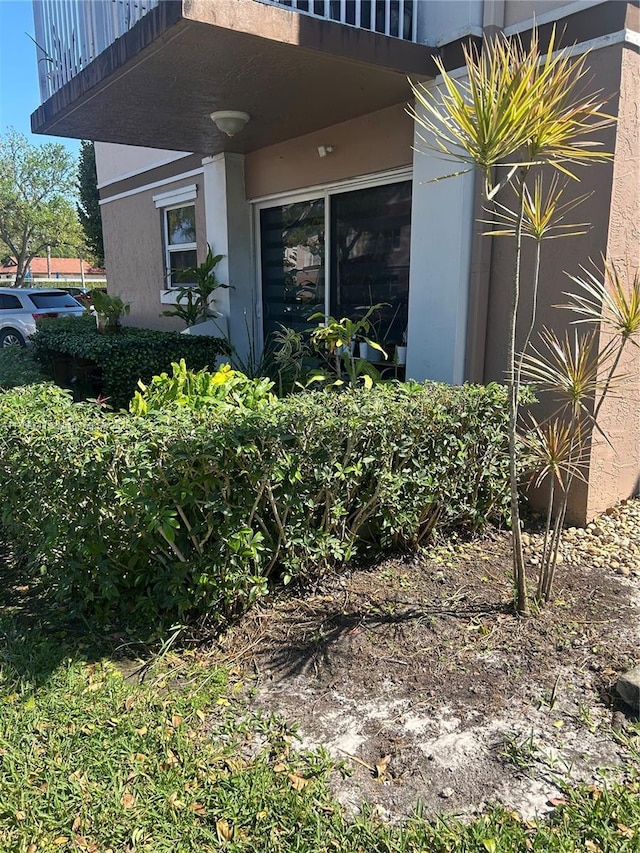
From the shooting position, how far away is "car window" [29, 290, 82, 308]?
625 inches

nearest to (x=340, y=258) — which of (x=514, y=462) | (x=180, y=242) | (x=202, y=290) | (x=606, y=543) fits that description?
(x=202, y=290)

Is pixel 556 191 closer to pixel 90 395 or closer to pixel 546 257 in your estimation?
pixel 546 257

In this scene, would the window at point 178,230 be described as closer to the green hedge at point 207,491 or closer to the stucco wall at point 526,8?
the stucco wall at point 526,8

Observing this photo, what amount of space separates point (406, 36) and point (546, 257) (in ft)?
7.31

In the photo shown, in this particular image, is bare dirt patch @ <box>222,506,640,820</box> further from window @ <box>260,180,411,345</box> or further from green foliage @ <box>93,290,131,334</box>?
green foliage @ <box>93,290,131,334</box>

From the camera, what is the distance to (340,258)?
6613 mm

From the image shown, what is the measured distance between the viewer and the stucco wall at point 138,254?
384 inches

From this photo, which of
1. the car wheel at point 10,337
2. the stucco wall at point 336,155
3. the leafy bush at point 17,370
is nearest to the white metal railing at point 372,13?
the stucco wall at point 336,155

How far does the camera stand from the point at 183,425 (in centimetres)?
290

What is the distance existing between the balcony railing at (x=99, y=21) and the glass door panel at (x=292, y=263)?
6.85 ft

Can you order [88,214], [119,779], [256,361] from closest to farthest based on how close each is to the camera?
[119,779]
[256,361]
[88,214]

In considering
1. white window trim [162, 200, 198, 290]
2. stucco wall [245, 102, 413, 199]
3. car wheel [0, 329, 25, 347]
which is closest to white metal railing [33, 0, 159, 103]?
stucco wall [245, 102, 413, 199]

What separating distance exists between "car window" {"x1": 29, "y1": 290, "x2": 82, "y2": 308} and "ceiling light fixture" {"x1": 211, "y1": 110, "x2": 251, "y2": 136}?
451 inches

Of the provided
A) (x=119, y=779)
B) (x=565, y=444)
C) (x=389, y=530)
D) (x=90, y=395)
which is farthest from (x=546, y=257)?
(x=90, y=395)
